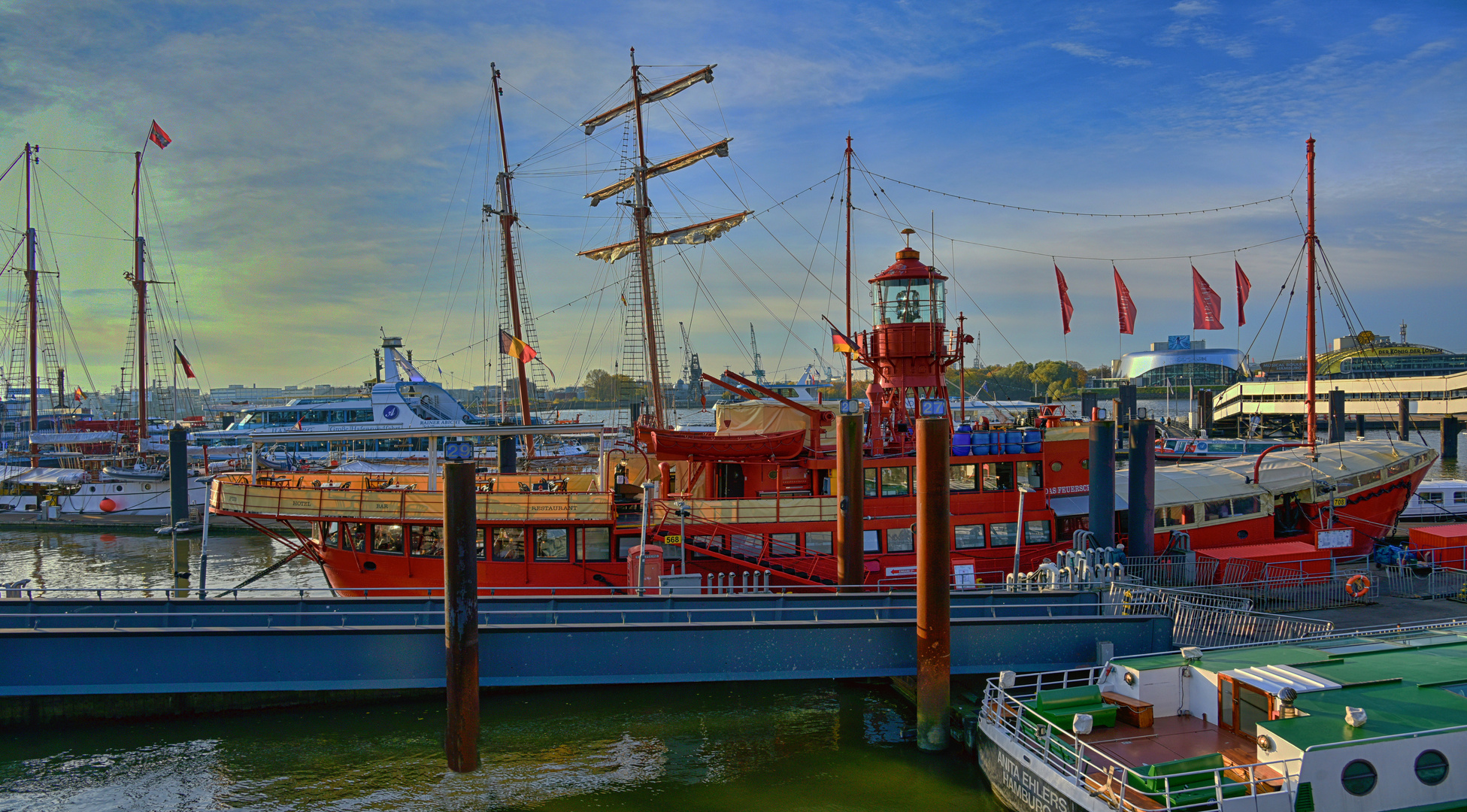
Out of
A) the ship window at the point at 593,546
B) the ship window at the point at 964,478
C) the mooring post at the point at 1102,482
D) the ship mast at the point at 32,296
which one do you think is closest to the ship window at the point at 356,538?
the ship window at the point at 593,546

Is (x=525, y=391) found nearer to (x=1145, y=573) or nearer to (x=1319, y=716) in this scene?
(x=1145, y=573)

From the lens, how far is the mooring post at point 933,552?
13.6 metres

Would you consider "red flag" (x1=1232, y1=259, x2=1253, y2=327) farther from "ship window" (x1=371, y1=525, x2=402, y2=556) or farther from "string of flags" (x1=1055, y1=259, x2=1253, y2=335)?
"ship window" (x1=371, y1=525, x2=402, y2=556)

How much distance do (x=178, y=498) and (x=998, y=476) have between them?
3299cm

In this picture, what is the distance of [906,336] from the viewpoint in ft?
82.0

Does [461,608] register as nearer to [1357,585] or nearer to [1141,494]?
[1141,494]

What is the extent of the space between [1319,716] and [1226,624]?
5.69 meters

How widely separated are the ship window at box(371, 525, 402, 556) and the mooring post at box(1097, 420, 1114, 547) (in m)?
18.0

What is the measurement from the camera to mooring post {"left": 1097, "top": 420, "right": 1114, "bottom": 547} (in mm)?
18984

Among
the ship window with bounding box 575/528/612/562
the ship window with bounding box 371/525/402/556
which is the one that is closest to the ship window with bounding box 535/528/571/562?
the ship window with bounding box 575/528/612/562

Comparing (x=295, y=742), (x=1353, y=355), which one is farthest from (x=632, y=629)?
(x=1353, y=355)

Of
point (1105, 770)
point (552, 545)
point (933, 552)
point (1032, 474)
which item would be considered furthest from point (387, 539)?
point (1105, 770)

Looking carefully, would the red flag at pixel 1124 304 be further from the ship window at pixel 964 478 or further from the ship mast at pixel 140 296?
the ship mast at pixel 140 296

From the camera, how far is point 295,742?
1609 centimetres
